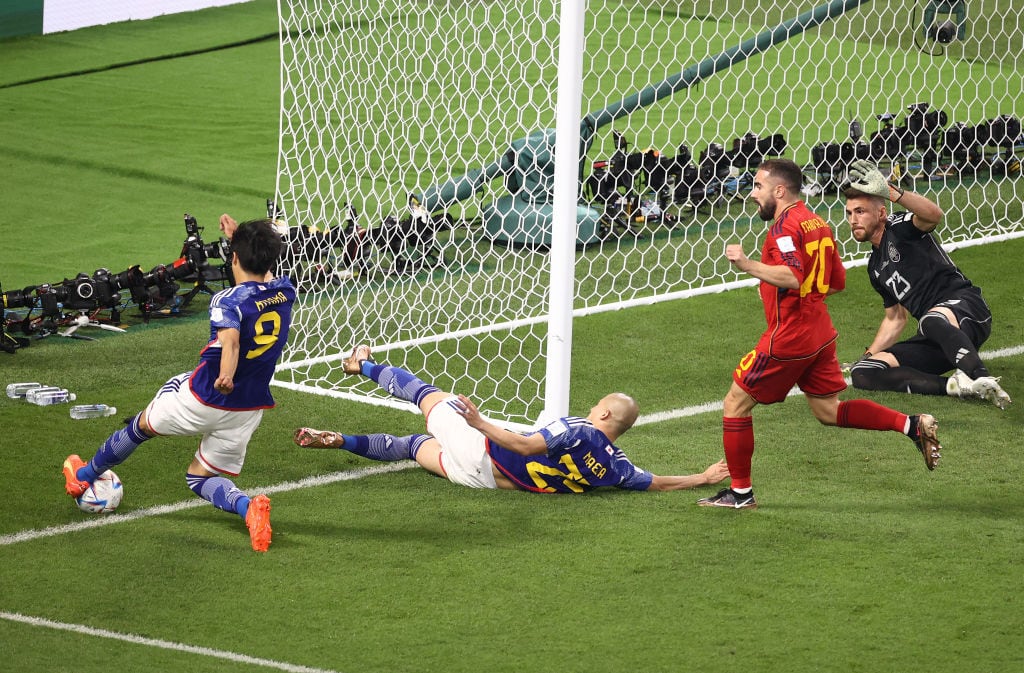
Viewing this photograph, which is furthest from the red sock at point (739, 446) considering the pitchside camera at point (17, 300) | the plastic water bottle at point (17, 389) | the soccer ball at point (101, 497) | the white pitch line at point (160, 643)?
the pitchside camera at point (17, 300)

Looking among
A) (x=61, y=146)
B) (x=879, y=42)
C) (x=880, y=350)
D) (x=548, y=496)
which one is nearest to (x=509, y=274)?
(x=880, y=350)

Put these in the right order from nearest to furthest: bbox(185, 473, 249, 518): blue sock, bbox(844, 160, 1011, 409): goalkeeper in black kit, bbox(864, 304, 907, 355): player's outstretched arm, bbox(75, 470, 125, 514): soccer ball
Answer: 1. bbox(185, 473, 249, 518): blue sock
2. bbox(75, 470, 125, 514): soccer ball
3. bbox(844, 160, 1011, 409): goalkeeper in black kit
4. bbox(864, 304, 907, 355): player's outstretched arm

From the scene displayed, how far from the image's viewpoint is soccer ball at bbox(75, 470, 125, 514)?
598 cm

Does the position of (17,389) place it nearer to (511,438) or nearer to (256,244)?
(256,244)

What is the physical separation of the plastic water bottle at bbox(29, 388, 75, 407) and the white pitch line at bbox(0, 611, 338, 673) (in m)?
2.70

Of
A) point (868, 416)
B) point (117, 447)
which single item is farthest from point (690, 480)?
point (117, 447)

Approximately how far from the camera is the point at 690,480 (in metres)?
6.25

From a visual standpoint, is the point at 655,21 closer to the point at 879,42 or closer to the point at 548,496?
the point at 879,42

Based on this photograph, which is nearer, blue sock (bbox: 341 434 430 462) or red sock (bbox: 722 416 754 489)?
red sock (bbox: 722 416 754 489)

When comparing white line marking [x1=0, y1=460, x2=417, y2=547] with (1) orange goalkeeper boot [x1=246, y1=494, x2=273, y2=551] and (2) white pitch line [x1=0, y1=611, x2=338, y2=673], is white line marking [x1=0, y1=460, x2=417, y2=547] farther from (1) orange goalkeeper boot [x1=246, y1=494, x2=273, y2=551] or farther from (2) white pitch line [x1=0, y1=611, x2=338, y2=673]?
(2) white pitch line [x1=0, y1=611, x2=338, y2=673]

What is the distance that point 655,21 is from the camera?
40.4ft

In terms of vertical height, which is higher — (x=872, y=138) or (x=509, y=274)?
(x=872, y=138)

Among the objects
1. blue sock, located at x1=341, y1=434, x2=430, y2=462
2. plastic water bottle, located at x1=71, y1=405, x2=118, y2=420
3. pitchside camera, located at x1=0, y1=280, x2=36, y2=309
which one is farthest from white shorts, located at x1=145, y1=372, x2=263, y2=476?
pitchside camera, located at x1=0, y1=280, x2=36, y2=309

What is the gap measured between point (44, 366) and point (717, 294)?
14.4 ft
